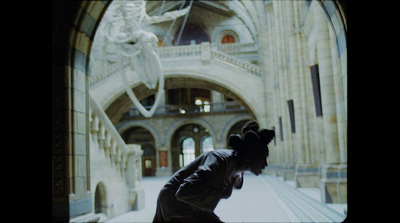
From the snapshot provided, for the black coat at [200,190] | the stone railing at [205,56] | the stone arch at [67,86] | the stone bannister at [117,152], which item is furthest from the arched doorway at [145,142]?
the black coat at [200,190]

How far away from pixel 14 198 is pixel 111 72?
18957 mm

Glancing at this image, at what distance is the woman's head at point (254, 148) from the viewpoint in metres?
2.29

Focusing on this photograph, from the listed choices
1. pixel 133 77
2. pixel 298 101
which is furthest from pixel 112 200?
pixel 133 77

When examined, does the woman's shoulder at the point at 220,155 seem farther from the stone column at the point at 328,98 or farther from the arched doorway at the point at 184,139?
the arched doorway at the point at 184,139

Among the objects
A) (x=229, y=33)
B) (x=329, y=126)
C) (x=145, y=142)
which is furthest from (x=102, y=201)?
(x=229, y=33)

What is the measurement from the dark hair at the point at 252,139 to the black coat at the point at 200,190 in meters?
0.07

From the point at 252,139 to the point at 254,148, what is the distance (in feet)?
0.18

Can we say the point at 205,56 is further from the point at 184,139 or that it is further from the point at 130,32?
the point at 184,139

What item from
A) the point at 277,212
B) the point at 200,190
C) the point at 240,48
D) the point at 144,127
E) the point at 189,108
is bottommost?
the point at 277,212

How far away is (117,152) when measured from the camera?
7.77 metres

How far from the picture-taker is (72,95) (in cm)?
457

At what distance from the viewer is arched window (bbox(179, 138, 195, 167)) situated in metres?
29.2
